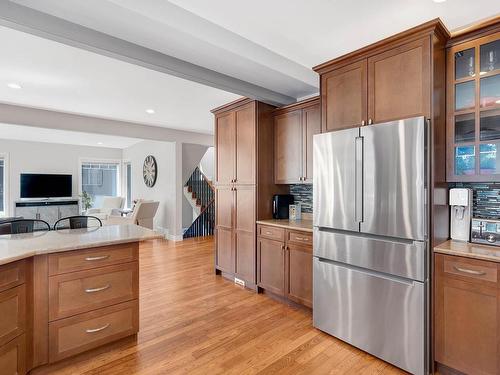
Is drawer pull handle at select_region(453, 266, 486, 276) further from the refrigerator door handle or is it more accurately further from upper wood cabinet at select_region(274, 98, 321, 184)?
upper wood cabinet at select_region(274, 98, 321, 184)

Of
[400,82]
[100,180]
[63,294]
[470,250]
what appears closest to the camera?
[470,250]

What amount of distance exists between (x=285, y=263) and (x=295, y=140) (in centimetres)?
143

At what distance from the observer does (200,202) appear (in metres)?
7.26

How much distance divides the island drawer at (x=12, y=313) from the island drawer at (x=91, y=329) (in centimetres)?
20

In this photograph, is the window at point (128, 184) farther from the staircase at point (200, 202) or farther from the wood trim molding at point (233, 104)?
the wood trim molding at point (233, 104)

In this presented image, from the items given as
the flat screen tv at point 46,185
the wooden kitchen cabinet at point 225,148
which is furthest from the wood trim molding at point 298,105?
the flat screen tv at point 46,185

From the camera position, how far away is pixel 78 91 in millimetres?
3859

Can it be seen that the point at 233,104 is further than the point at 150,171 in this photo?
No

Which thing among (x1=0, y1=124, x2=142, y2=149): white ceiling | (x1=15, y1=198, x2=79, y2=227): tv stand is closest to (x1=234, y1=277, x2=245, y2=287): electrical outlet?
(x1=0, y1=124, x2=142, y2=149): white ceiling

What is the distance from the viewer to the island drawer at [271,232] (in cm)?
323

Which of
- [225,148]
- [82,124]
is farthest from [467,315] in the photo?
[82,124]

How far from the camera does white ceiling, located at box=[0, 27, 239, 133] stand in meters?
2.80

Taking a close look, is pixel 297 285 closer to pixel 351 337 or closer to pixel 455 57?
pixel 351 337

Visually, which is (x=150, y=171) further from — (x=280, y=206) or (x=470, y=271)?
(x=470, y=271)
